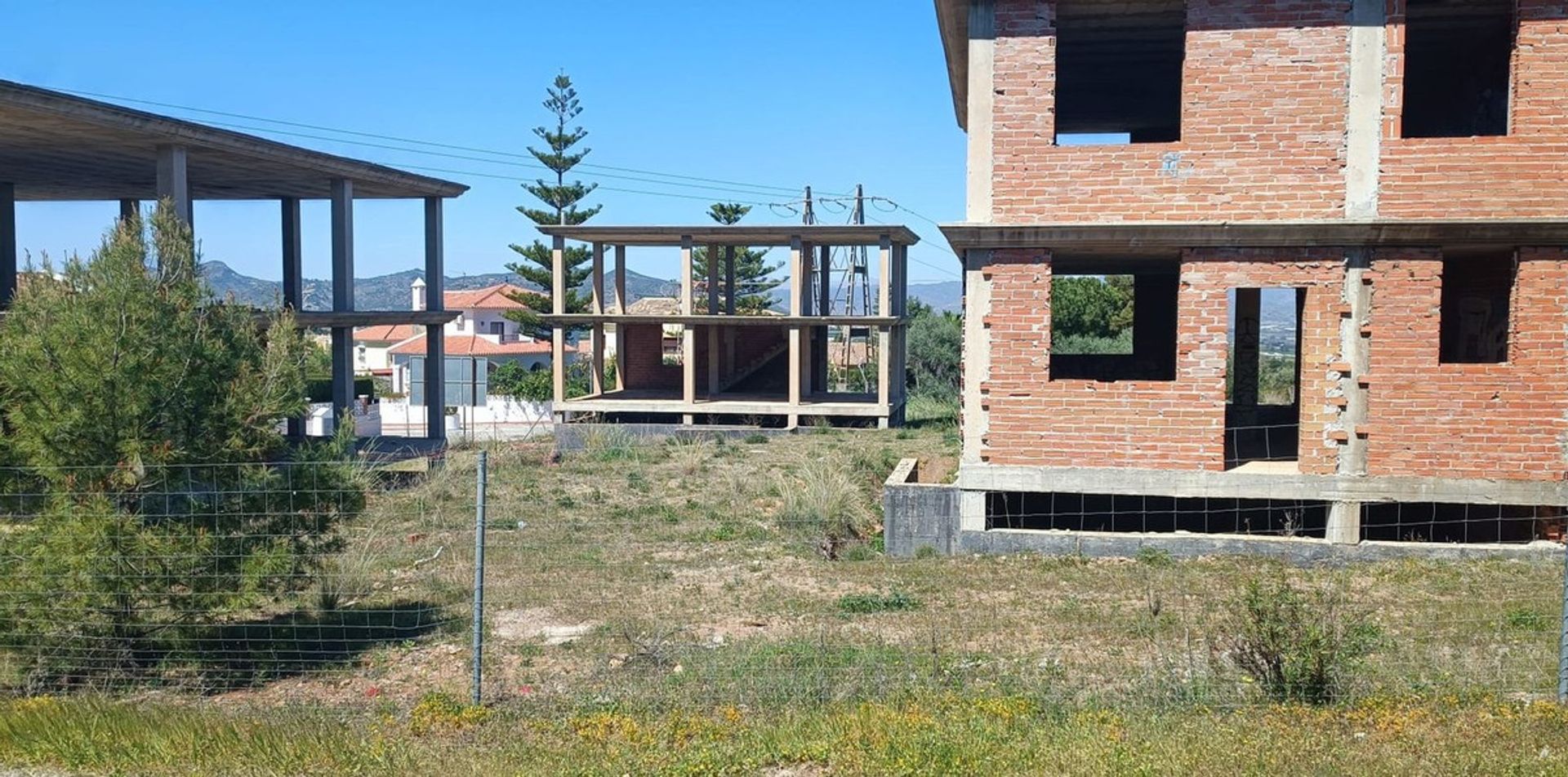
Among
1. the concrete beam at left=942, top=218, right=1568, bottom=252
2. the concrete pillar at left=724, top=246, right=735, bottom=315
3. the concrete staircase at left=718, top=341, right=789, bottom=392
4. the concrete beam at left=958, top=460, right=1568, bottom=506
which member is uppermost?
the concrete pillar at left=724, top=246, right=735, bottom=315

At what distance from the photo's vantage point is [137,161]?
850 inches

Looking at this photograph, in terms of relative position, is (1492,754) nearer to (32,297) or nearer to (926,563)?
(926,563)

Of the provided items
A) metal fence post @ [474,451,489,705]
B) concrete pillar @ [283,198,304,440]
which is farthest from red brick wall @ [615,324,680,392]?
metal fence post @ [474,451,489,705]

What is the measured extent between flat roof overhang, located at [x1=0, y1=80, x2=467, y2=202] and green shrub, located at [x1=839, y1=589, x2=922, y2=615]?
488 inches

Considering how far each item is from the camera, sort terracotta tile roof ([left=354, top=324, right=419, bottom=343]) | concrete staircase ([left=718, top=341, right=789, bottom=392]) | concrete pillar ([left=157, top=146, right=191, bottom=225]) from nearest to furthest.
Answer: concrete pillar ([left=157, top=146, right=191, bottom=225])
concrete staircase ([left=718, top=341, right=789, bottom=392])
terracotta tile roof ([left=354, top=324, right=419, bottom=343])

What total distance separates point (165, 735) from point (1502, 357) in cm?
1545

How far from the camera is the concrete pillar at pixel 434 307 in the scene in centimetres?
2717

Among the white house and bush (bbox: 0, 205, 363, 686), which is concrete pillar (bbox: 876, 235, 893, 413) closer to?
the white house

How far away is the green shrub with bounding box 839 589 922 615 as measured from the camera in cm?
1024

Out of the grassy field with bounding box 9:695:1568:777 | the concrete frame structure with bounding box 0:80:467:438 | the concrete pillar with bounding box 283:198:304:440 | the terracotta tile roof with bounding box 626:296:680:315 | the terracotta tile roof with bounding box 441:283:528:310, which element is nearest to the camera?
the grassy field with bounding box 9:695:1568:777

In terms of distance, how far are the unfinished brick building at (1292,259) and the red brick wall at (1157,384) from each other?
22 millimetres

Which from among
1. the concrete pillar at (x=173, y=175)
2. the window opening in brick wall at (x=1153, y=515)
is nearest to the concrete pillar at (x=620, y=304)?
the concrete pillar at (x=173, y=175)

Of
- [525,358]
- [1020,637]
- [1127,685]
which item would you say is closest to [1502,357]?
[1020,637]

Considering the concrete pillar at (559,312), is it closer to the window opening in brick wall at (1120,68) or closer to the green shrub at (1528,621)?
the window opening in brick wall at (1120,68)
